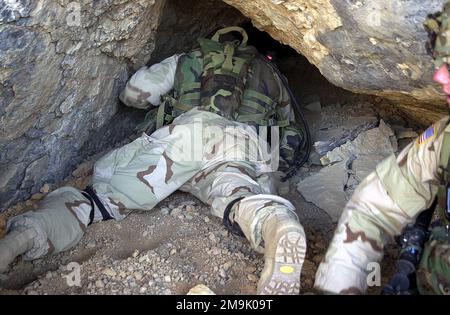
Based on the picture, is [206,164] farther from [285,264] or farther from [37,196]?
[285,264]

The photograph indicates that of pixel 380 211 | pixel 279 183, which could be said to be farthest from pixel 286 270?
pixel 279 183

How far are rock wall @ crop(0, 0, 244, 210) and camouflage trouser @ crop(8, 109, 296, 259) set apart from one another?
22 centimetres

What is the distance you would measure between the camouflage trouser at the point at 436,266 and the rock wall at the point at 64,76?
1816 mm

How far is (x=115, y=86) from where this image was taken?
3.28m

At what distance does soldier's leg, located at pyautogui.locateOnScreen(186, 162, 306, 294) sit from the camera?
209cm

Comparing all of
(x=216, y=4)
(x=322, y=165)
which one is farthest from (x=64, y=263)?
(x=216, y=4)

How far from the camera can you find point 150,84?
11.0ft

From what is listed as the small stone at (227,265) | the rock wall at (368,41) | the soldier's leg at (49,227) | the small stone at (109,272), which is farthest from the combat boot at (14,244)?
the rock wall at (368,41)

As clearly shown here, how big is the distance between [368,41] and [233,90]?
109cm

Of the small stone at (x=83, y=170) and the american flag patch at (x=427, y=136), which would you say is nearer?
the american flag patch at (x=427, y=136)

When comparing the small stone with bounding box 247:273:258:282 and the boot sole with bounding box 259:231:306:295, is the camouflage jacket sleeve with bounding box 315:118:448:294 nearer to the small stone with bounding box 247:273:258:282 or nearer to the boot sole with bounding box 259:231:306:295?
the boot sole with bounding box 259:231:306:295

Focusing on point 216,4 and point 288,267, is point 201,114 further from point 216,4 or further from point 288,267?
point 288,267

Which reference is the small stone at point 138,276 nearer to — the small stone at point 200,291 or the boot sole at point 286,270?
the small stone at point 200,291

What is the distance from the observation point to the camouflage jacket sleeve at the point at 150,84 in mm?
3285
